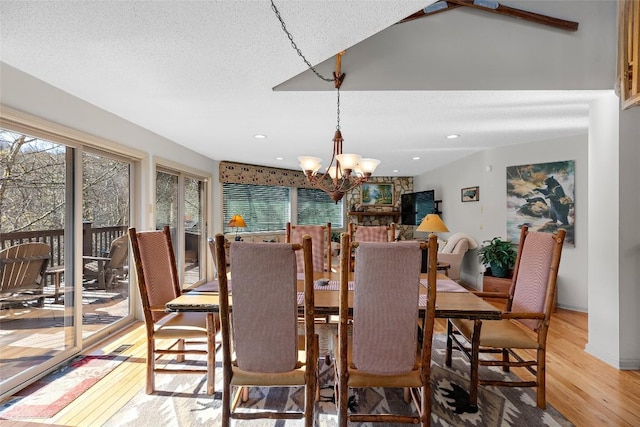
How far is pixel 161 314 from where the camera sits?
2346mm

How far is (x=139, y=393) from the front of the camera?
220 cm

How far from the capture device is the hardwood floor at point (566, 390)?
1.95 m

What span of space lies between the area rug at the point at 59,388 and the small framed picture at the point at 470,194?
5168mm

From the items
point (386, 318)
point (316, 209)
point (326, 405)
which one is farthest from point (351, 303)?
point (316, 209)

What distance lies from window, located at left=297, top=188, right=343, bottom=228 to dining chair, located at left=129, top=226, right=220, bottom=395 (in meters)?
5.30

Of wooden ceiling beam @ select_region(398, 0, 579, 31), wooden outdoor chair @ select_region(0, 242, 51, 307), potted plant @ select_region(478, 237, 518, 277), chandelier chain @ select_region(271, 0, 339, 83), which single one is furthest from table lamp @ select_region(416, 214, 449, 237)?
wooden outdoor chair @ select_region(0, 242, 51, 307)

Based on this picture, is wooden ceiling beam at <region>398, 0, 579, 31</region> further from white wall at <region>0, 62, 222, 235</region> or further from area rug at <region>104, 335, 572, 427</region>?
white wall at <region>0, 62, 222, 235</region>

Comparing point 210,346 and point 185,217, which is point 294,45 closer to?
point 210,346

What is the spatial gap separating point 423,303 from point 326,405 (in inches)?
36.2

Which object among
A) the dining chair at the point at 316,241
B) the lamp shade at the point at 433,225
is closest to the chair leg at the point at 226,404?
the dining chair at the point at 316,241

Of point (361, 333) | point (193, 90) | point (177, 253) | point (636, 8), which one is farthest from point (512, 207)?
point (177, 253)

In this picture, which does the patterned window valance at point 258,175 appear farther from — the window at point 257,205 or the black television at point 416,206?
the black television at point 416,206

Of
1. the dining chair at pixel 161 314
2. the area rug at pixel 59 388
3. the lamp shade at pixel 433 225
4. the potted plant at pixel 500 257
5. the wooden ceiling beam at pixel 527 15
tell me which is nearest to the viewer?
the area rug at pixel 59 388

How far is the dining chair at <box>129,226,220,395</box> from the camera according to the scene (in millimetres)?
2125
